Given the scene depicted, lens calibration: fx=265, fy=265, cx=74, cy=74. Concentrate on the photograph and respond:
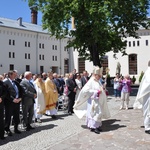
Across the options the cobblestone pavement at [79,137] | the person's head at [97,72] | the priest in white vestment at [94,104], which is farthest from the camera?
the person's head at [97,72]

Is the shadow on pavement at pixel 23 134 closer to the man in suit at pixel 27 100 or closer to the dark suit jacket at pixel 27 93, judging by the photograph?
the man in suit at pixel 27 100

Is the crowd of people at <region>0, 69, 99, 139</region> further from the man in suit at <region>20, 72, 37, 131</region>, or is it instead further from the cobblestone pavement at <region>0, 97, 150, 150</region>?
the cobblestone pavement at <region>0, 97, 150, 150</region>

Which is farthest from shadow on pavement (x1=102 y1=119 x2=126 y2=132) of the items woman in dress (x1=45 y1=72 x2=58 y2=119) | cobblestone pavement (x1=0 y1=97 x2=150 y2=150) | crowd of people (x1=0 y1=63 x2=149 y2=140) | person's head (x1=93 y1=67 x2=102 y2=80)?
woman in dress (x1=45 y1=72 x2=58 y2=119)

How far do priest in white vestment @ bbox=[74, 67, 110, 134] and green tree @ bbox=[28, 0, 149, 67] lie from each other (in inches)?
504

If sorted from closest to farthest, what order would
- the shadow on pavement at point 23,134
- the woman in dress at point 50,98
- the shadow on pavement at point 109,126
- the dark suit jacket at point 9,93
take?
the shadow on pavement at point 23,134, the dark suit jacket at point 9,93, the shadow on pavement at point 109,126, the woman in dress at point 50,98

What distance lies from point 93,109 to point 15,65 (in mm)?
42713

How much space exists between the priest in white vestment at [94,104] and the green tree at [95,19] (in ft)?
42.0

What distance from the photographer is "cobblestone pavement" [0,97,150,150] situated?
6805 millimetres

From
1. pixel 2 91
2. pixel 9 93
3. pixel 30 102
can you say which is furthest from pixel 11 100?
pixel 30 102

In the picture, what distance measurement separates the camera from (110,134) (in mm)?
8016

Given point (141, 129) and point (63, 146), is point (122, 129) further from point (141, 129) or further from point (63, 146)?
point (63, 146)

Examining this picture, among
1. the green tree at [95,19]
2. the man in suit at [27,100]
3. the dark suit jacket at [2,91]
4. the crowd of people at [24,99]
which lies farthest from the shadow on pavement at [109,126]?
the green tree at [95,19]

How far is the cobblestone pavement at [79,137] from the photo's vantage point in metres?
6.80

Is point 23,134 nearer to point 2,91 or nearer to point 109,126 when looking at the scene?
point 2,91
